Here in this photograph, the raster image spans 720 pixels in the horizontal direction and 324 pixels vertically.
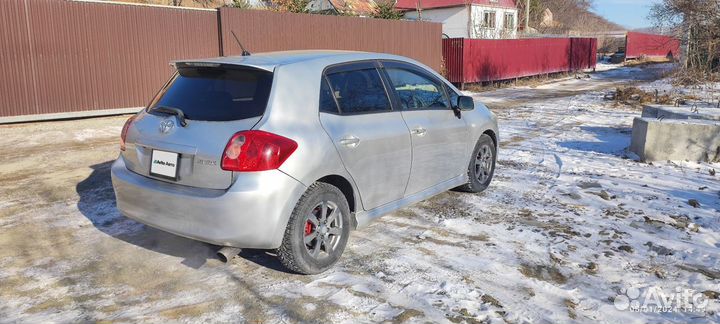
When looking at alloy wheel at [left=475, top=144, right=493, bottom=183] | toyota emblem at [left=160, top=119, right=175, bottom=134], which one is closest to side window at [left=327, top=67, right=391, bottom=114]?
toyota emblem at [left=160, top=119, right=175, bottom=134]

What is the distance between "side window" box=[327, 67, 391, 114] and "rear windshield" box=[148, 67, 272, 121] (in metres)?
0.59

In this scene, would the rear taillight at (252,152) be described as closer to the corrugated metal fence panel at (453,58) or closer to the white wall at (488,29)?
the corrugated metal fence panel at (453,58)

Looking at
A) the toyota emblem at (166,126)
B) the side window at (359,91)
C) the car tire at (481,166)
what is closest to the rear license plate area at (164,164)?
the toyota emblem at (166,126)

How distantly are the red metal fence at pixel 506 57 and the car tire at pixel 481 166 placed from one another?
15.3 meters

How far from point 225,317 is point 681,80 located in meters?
19.5

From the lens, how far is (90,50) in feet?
37.5

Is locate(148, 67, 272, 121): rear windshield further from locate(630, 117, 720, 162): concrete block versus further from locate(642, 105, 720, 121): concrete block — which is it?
locate(642, 105, 720, 121): concrete block

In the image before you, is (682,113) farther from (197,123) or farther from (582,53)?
(582,53)

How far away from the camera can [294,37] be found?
15.2 metres

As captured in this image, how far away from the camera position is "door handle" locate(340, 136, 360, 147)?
391 cm

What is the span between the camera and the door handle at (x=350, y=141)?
3.91 m

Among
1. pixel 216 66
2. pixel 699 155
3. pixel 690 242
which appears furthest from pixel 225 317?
pixel 699 155

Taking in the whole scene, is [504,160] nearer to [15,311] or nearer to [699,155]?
[699,155]

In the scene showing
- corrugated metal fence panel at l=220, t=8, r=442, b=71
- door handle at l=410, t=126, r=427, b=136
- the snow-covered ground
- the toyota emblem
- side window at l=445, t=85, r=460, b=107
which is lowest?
the snow-covered ground
